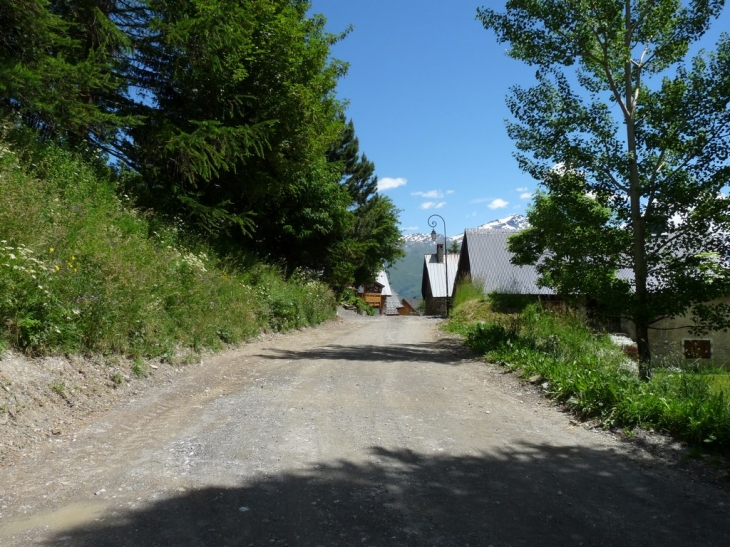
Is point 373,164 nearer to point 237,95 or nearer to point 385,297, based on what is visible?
point 237,95

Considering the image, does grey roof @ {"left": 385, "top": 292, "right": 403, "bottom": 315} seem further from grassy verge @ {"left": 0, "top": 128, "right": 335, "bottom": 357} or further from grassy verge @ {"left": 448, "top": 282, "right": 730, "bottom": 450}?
grassy verge @ {"left": 448, "top": 282, "right": 730, "bottom": 450}

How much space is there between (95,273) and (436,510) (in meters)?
6.19

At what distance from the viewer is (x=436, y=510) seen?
4016 mm

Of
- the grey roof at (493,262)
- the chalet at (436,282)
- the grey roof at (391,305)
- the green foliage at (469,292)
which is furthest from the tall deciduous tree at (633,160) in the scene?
the grey roof at (391,305)

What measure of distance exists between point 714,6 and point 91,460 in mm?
12792

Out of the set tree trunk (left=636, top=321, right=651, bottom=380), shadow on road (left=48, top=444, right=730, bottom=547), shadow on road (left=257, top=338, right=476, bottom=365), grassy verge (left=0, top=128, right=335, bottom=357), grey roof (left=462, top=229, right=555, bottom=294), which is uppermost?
grey roof (left=462, top=229, right=555, bottom=294)

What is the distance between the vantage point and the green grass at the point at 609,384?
599cm

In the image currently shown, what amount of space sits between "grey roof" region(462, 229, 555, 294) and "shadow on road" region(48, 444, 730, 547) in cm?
3284

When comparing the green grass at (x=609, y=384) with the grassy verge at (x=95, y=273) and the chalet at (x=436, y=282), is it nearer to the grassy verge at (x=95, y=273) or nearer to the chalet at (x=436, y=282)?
the grassy verge at (x=95, y=273)

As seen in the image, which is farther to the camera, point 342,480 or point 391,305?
point 391,305

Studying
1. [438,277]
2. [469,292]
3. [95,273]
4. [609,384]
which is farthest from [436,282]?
[95,273]

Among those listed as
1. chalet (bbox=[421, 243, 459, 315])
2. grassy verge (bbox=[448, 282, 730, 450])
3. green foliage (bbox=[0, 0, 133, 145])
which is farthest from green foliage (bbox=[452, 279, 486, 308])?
chalet (bbox=[421, 243, 459, 315])

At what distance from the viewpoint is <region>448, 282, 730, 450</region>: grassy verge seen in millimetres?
5989

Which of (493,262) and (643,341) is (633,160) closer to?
(643,341)
